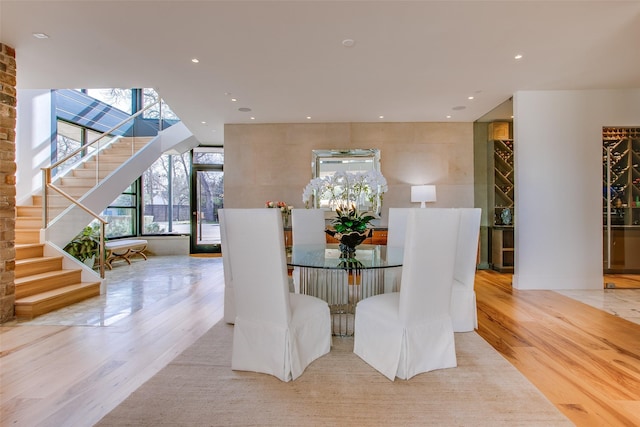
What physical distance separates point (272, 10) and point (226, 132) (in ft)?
12.0

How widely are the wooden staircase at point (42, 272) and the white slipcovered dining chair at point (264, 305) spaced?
105 inches

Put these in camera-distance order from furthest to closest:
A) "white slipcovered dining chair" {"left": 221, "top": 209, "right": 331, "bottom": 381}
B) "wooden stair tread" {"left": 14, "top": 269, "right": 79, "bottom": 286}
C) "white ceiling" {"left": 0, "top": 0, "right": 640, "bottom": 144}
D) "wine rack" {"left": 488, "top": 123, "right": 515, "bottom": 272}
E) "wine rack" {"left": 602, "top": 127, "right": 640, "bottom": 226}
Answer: "wine rack" {"left": 488, "top": 123, "right": 515, "bottom": 272}
"wine rack" {"left": 602, "top": 127, "right": 640, "bottom": 226}
"wooden stair tread" {"left": 14, "top": 269, "right": 79, "bottom": 286}
"white ceiling" {"left": 0, "top": 0, "right": 640, "bottom": 144}
"white slipcovered dining chair" {"left": 221, "top": 209, "right": 331, "bottom": 381}

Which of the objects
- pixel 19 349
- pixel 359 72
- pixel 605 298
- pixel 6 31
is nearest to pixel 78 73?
pixel 6 31

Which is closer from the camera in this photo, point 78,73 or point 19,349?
point 19,349

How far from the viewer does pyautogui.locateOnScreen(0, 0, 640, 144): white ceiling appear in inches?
97.9

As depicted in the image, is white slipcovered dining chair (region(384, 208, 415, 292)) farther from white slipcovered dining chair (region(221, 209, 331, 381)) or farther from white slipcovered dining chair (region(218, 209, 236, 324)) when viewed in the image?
white slipcovered dining chair (region(218, 209, 236, 324))

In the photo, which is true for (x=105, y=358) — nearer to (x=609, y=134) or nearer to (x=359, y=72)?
(x=359, y=72)

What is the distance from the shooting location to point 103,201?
5277mm

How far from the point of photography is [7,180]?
10.2 feet

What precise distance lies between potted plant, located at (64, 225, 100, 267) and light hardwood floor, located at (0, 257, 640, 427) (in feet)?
3.97

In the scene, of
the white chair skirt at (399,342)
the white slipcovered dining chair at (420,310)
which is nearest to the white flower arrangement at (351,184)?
the white slipcovered dining chair at (420,310)

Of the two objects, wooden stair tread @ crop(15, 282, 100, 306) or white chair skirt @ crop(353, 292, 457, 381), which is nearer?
white chair skirt @ crop(353, 292, 457, 381)

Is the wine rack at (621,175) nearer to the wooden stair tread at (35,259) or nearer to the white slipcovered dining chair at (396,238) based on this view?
the white slipcovered dining chair at (396,238)

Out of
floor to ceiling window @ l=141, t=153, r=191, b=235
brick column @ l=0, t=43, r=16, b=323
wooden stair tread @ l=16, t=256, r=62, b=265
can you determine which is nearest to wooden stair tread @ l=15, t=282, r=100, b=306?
brick column @ l=0, t=43, r=16, b=323
